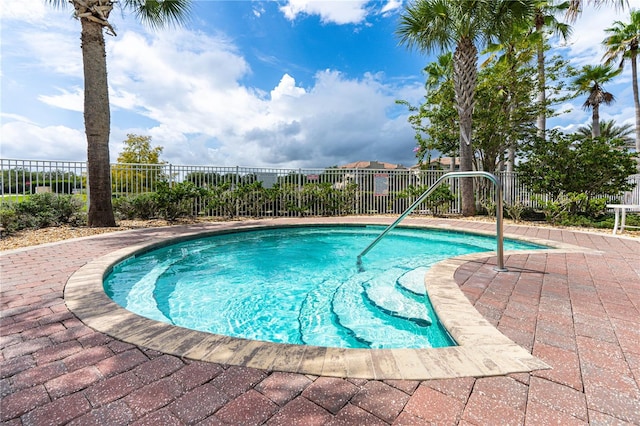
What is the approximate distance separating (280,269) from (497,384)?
3.61 m

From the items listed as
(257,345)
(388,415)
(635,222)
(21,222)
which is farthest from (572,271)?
(21,222)

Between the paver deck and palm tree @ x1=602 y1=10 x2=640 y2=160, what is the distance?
23.2 metres

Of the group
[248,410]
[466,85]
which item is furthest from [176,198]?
[466,85]

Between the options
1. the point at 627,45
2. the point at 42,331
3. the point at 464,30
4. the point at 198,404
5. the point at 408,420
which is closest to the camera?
the point at 408,420

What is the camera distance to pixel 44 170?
25.4ft

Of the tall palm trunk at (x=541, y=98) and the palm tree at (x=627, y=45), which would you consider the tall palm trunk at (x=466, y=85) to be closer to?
the tall palm trunk at (x=541, y=98)

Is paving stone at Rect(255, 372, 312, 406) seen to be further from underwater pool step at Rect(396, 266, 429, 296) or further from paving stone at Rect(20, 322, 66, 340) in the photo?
underwater pool step at Rect(396, 266, 429, 296)

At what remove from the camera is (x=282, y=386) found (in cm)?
134

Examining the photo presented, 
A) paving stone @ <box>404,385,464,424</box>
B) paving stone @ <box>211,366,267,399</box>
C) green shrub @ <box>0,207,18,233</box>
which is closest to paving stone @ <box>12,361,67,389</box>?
paving stone @ <box>211,366,267,399</box>

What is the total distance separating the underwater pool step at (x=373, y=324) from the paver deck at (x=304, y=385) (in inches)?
22.5

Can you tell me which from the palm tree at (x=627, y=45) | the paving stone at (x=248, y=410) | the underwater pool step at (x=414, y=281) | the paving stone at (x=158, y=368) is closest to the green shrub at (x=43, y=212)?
the paving stone at (x=158, y=368)

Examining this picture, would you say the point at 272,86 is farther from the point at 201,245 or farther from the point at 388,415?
the point at 388,415

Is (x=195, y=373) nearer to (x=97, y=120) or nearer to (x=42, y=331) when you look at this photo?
(x=42, y=331)

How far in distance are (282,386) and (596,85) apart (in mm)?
26800
